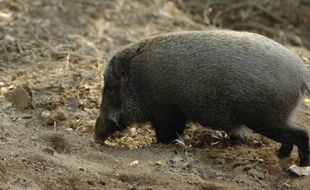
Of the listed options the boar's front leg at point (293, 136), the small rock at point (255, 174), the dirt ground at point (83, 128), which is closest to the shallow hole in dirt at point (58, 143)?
the dirt ground at point (83, 128)

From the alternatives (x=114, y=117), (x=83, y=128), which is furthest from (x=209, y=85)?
(x=83, y=128)

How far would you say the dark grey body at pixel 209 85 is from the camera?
547 cm

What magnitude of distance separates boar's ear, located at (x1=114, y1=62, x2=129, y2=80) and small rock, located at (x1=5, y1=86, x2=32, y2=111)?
48.0 inches

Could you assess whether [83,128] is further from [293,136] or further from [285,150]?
[293,136]

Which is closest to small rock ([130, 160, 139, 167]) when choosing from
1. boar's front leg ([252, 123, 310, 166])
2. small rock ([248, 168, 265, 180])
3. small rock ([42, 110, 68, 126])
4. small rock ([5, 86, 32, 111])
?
small rock ([248, 168, 265, 180])

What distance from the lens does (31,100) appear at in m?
7.16

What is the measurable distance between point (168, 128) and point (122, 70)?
717 millimetres

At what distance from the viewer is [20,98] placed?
7094mm

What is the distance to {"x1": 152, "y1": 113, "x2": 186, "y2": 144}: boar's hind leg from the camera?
6.16 metres

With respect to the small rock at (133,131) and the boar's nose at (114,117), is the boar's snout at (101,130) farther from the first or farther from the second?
the small rock at (133,131)

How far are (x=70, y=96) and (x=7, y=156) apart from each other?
2.28 m

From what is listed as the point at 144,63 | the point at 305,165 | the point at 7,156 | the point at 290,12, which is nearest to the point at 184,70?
→ the point at 144,63

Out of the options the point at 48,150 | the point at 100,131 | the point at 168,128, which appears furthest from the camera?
the point at 100,131

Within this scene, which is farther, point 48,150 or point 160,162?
point 160,162
